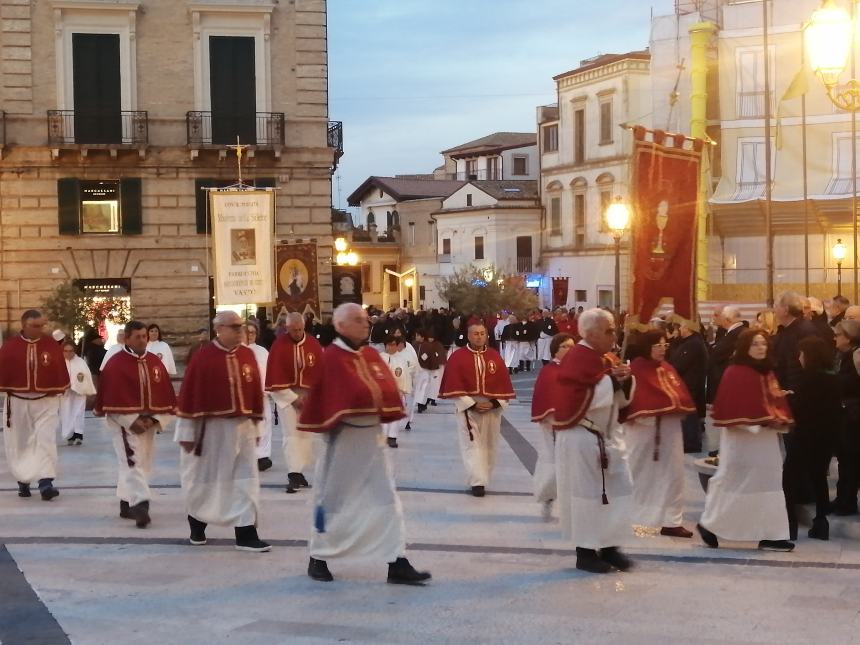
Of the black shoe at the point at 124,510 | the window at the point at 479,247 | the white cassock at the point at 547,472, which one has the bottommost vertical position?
the black shoe at the point at 124,510

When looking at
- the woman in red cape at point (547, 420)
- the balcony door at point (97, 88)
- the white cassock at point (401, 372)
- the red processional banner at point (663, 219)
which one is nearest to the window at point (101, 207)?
the balcony door at point (97, 88)

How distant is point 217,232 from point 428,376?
4263 millimetres

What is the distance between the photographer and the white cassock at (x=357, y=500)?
8.64 metres

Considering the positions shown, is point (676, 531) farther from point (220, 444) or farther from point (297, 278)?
point (297, 278)

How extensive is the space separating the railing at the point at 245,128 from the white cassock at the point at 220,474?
77.3 feet

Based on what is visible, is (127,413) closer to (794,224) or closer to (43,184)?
(43,184)

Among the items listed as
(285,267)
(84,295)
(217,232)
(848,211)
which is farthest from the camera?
(848,211)

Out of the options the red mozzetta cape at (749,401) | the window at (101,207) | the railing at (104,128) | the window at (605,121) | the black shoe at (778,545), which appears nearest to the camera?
the red mozzetta cape at (749,401)

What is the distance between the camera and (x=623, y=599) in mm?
8180

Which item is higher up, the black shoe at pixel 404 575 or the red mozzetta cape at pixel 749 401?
the red mozzetta cape at pixel 749 401

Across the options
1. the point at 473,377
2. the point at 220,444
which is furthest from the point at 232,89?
the point at 220,444

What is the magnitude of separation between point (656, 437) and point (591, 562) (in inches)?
78.0

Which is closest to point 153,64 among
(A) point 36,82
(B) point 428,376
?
(A) point 36,82

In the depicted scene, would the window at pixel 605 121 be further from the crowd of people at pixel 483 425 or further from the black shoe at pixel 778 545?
the black shoe at pixel 778 545
